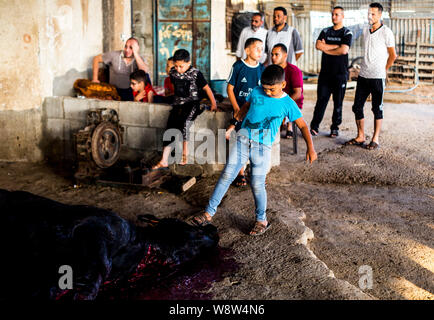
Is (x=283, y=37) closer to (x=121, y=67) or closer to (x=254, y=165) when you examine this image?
(x=121, y=67)

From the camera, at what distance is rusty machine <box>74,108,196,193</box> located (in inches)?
222

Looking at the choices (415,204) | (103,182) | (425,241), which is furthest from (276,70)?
(103,182)

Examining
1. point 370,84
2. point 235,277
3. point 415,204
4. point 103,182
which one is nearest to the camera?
point 235,277

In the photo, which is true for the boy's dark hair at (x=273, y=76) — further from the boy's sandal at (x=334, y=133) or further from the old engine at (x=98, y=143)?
the boy's sandal at (x=334, y=133)

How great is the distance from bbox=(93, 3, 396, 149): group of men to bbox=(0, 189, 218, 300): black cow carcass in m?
3.88

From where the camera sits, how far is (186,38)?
1139cm

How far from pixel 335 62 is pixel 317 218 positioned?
144 inches

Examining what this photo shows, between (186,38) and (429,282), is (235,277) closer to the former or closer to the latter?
(429,282)

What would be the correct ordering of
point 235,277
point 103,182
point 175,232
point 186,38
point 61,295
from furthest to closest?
1. point 186,38
2. point 103,182
3. point 175,232
4. point 235,277
5. point 61,295

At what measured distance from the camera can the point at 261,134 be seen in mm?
4191

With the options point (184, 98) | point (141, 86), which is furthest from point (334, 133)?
point (141, 86)

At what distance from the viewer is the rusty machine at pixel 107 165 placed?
5.63 m

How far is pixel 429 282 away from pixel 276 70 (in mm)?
2093

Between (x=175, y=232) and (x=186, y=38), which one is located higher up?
(x=186, y=38)
